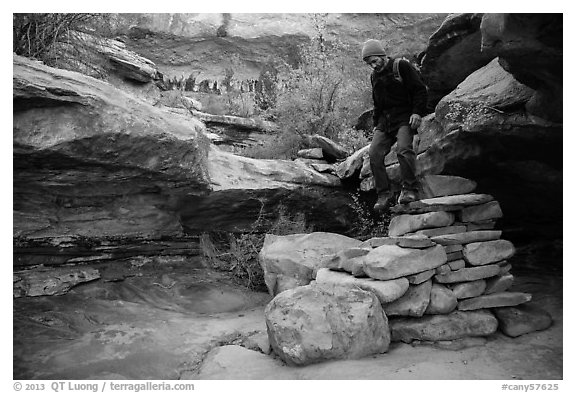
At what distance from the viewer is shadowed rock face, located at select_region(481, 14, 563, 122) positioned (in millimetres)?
3123

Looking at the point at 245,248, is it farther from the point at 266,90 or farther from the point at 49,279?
the point at 266,90

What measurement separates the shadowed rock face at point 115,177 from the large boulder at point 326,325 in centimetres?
257

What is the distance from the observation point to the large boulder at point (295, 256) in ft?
18.8

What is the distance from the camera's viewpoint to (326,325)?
3979 mm

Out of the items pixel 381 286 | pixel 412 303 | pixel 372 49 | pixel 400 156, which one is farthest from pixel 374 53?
pixel 412 303

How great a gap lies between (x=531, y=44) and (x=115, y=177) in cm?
474

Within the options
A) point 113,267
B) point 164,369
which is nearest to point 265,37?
point 113,267

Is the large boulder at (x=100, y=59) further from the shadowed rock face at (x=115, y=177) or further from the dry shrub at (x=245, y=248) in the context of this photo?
the dry shrub at (x=245, y=248)

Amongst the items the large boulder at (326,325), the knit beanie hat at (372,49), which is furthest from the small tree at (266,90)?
the large boulder at (326,325)

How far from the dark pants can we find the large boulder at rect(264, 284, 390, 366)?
140 cm

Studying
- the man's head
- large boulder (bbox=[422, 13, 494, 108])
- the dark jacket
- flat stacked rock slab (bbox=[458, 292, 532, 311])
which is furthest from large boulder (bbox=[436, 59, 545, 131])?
flat stacked rock slab (bbox=[458, 292, 532, 311])

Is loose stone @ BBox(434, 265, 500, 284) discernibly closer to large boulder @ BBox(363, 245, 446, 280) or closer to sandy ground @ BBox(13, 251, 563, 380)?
large boulder @ BBox(363, 245, 446, 280)

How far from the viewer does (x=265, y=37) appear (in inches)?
663

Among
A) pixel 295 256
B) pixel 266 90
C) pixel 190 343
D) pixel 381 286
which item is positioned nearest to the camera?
pixel 381 286
